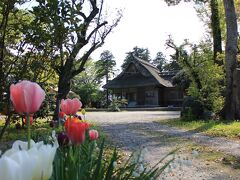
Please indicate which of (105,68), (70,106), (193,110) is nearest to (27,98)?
(70,106)

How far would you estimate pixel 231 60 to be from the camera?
58.3ft

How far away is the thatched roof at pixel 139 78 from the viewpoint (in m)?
47.3

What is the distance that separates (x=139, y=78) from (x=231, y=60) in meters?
31.7

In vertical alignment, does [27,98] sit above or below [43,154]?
above

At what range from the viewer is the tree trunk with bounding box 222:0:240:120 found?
695 inches

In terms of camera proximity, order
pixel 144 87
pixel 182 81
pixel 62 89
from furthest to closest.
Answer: pixel 144 87, pixel 182 81, pixel 62 89

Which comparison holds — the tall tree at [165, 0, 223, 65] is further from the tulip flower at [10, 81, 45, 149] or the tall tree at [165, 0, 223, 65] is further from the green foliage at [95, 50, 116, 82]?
the green foliage at [95, 50, 116, 82]

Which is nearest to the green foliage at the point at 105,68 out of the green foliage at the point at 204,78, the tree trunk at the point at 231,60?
the green foliage at the point at 204,78

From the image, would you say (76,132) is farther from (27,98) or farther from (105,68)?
(105,68)

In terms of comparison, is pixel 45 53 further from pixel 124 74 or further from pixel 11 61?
pixel 124 74

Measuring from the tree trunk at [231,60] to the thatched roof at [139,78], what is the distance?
28.2m

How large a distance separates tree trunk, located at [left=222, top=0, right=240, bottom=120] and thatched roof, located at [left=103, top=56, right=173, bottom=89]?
28.2 m

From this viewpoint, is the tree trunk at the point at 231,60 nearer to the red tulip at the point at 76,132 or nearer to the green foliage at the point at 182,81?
the red tulip at the point at 76,132

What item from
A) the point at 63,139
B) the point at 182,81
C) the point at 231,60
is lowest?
the point at 63,139
